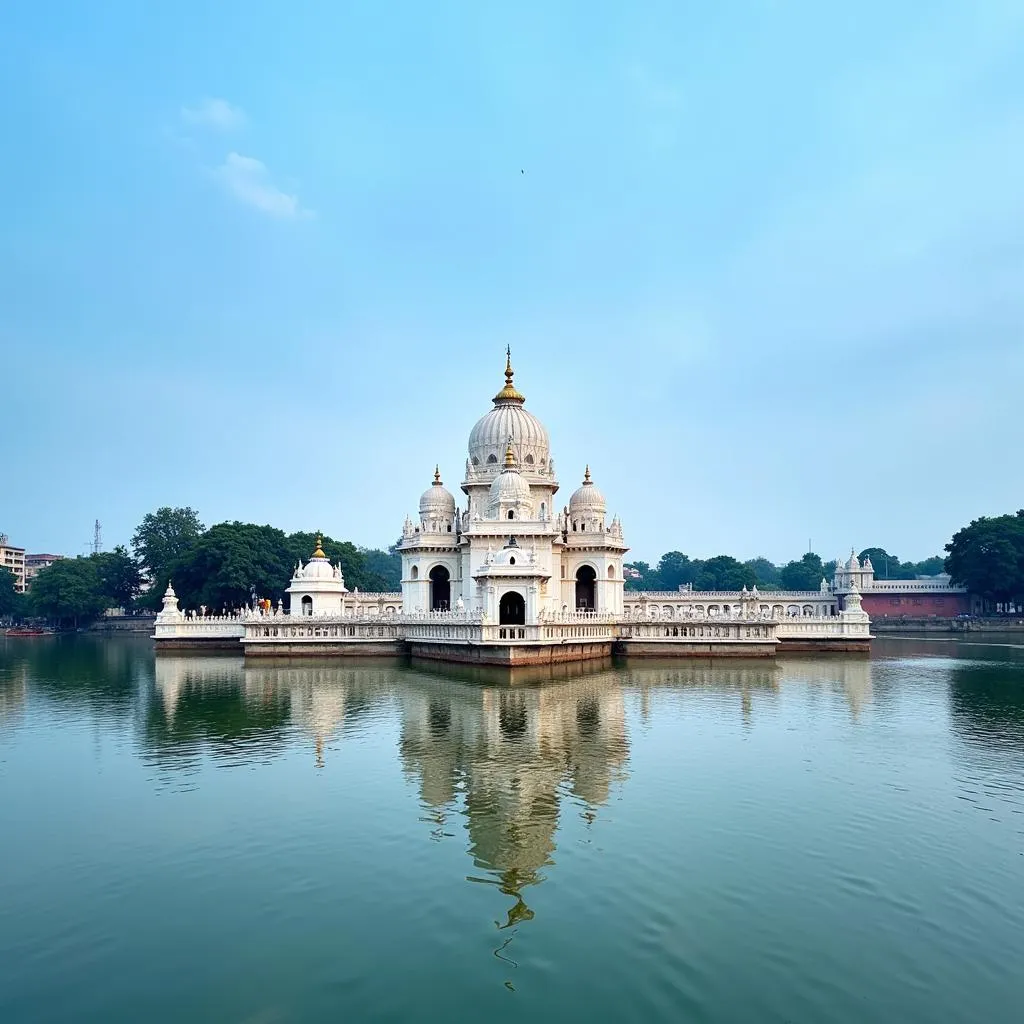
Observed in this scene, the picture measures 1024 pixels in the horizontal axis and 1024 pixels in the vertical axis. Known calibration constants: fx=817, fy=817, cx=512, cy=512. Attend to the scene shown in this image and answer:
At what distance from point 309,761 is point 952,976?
13245 millimetres

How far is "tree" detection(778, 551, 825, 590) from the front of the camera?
Answer: 94.1 m

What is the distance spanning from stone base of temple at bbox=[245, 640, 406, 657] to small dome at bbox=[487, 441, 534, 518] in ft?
29.1

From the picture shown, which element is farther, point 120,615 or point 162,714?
point 120,615

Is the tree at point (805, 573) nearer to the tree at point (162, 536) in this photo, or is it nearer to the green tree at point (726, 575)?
the green tree at point (726, 575)

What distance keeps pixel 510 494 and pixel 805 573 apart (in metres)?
62.8

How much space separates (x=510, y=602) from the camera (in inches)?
1475

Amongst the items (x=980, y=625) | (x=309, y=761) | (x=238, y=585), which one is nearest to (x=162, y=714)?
(x=309, y=761)

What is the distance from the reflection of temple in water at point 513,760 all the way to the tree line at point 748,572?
151 feet

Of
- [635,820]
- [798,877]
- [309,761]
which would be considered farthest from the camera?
[309,761]

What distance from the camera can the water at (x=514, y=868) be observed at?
8.35 meters

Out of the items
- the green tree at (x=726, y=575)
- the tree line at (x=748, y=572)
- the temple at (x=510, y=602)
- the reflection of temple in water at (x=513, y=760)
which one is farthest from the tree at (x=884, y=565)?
the reflection of temple in water at (x=513, y=760)

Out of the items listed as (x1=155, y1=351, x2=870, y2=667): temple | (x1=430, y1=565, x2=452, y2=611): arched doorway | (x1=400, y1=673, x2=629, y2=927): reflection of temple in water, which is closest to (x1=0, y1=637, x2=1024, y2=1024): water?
(x1=400, y1=673, x2=629, y2=927): reflection of temple in water

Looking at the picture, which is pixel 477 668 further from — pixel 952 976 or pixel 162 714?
pixel 952 976

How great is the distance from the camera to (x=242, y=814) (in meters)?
14.1
